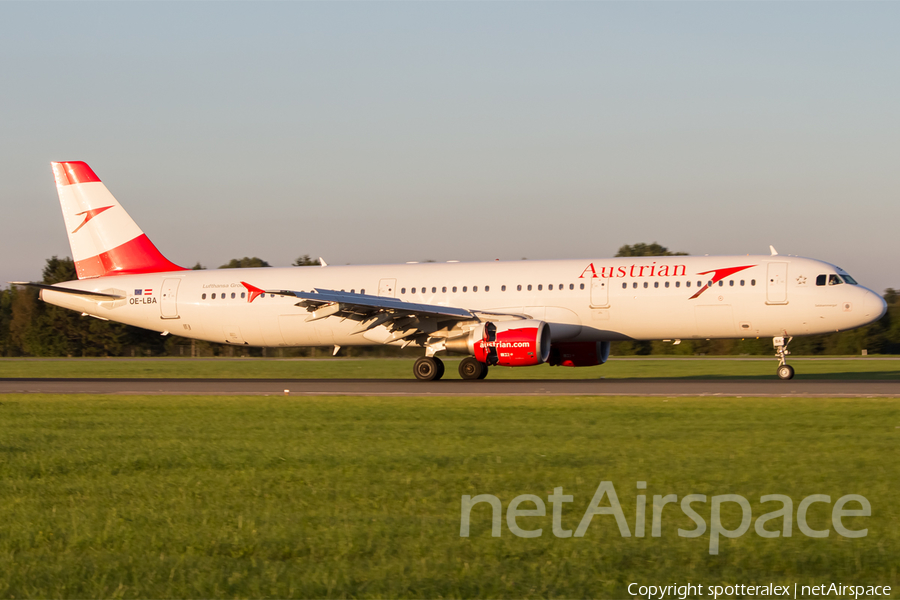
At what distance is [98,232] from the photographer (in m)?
33.3

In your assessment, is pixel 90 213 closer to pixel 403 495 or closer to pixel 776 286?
pixel 776 286

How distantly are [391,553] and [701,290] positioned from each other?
21.5 m

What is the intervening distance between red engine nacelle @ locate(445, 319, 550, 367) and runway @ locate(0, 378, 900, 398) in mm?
768

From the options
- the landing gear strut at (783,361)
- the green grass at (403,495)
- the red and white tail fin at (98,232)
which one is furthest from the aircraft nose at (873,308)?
the red and white tail fin at (98,232)

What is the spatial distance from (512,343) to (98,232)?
17.2 meters

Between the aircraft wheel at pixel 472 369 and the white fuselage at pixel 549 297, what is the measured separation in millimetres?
1765

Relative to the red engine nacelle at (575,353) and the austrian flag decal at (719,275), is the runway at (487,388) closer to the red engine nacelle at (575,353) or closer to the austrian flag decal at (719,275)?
the red engine nacelle at (575,353)

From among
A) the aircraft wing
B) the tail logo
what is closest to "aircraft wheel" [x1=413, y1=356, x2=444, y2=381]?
the aircraft wing

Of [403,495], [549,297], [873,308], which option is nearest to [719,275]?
[873,308]

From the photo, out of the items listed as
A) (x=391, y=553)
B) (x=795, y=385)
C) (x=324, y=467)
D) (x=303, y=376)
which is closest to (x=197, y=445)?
(x=324, y=467)

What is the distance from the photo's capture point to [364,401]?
20359mm

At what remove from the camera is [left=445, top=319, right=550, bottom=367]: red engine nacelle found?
25594 millimetres

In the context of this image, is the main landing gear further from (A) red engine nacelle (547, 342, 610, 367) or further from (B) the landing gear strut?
(B) the landing gear strut

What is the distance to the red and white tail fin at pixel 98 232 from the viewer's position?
33312mm
